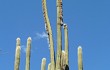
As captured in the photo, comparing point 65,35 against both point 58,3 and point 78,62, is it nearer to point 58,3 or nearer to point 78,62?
point 78,62

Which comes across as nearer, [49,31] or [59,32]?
[59,32]

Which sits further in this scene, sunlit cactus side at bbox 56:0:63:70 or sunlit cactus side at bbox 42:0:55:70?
sunlit cactus side at bbox 42:0:55:70

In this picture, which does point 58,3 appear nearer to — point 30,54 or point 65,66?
point 65,66

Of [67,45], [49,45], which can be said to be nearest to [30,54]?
[67,45]

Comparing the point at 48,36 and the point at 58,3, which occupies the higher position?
the point at 58,3

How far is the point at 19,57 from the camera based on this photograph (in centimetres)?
700

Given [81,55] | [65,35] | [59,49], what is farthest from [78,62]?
[59,49]

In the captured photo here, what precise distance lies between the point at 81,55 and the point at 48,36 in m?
1.16

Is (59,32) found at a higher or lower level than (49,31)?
lower

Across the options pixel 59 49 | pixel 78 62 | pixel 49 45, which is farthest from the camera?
pixel 78 62

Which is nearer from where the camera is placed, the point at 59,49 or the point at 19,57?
the point at 59,49

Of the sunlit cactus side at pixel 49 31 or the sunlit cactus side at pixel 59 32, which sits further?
the sunlit cactus side at pixel 49 31

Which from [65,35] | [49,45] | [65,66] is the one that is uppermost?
[65,35]

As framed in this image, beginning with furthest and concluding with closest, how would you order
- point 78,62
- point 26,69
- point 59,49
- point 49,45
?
point 26,69 → point 78,62 → point 49,45 → point 59,49
